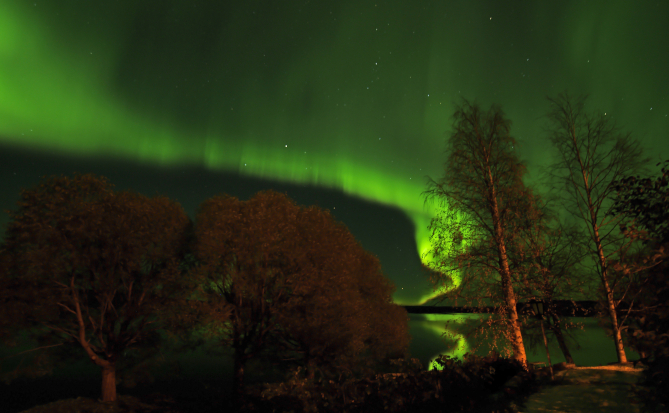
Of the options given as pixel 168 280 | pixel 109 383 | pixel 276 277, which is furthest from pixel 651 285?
pixel 109 383

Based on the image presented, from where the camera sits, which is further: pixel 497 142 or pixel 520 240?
pixel 497 142

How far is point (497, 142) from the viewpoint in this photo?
18781 millimetres

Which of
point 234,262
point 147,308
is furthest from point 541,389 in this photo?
point 147,308

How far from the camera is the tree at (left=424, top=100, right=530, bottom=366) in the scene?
1659 cm

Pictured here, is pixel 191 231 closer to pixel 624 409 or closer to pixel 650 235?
pixel 624 409

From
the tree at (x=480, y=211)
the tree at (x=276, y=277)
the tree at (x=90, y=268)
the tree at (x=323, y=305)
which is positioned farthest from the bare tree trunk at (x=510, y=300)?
the tree at (x=90, y=268)

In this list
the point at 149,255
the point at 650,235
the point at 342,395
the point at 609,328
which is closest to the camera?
the point at 650,235

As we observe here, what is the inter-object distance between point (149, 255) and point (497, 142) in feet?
68.3

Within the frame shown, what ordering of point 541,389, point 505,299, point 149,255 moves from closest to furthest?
point 541,389 → point 505,299 → point 149,255

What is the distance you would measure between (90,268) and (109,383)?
7.51 metres

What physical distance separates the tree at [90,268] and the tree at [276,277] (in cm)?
263


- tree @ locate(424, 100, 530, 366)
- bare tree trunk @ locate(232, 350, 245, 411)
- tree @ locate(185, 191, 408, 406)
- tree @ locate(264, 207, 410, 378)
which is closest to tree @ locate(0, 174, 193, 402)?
tree @ locate(185, 191, 408, 406)

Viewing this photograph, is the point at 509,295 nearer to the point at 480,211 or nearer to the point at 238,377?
the point at 480,211

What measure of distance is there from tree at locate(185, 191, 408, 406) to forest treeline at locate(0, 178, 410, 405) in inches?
3.3
